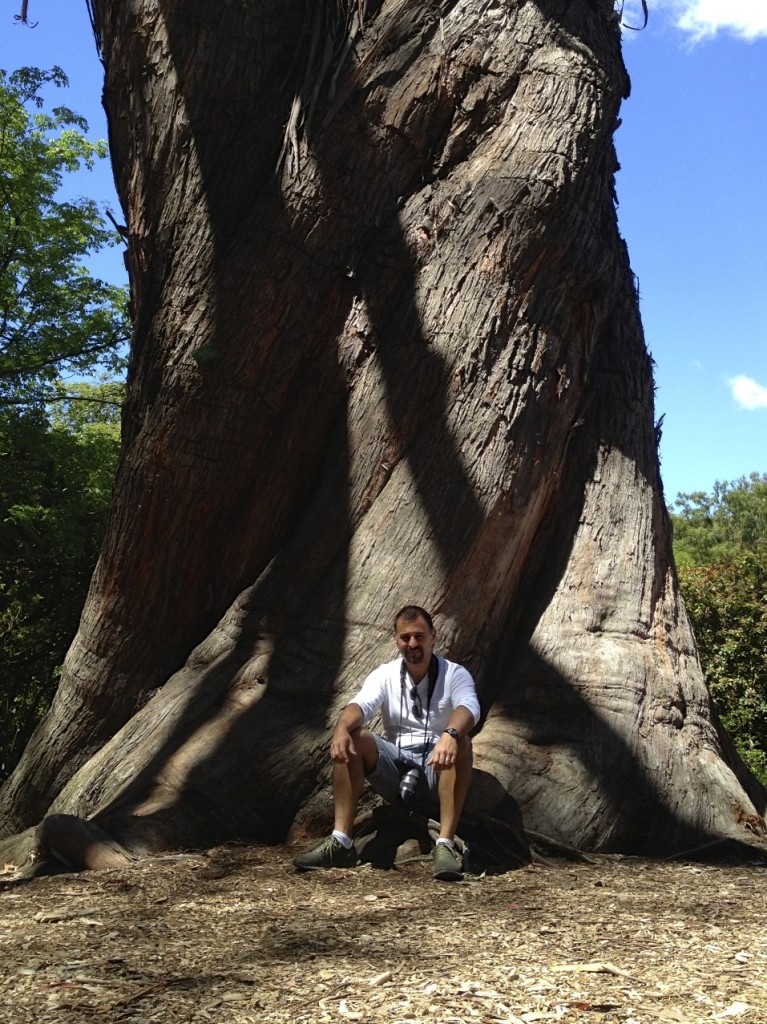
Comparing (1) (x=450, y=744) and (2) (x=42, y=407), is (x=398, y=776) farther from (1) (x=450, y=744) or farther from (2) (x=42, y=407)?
(2) (x=42, y=407)

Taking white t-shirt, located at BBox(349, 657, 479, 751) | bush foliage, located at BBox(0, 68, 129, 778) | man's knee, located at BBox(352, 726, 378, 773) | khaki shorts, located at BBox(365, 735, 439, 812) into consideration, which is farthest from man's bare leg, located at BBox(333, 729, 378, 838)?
bush foliage, located at BBox(0, 68, 129, 778)

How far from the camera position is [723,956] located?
136 inches

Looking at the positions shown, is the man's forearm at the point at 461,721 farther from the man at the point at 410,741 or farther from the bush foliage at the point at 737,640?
the bush foliage at the point at 737,640

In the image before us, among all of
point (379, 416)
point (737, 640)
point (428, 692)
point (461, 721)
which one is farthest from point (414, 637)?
point (737, 640)

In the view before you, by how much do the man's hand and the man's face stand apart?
43 centimetres

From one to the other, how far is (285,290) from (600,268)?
1975 mm

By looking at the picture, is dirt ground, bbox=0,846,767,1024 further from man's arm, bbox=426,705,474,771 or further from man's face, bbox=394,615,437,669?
man's face, bbox=394,615,437,669

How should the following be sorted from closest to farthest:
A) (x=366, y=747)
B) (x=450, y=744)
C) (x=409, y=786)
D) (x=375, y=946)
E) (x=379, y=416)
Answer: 1. (x=375, y=946)
2. (x=450, y=744)
3. (x=366, y=747)
4. (x=409, y=786)
5. (x=379, y=416)

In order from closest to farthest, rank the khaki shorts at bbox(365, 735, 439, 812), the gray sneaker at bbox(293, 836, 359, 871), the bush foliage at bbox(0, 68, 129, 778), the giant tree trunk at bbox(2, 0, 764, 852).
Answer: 1. the gray sneaker at bbox(293, 836, 359, 871)
2. the khaki shorts at bbox(365, 735, 439, 812)
3. the giant tree trunk at bbox(2, 0, 764, 852)
4. the bush foliage at bbox(0, 68, 129, 778)

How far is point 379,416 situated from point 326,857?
2.58 metres

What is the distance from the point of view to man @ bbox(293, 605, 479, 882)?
193 inches

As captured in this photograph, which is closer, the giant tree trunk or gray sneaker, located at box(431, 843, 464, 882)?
gray sneaker, located at box(431, 843, 464, 882)

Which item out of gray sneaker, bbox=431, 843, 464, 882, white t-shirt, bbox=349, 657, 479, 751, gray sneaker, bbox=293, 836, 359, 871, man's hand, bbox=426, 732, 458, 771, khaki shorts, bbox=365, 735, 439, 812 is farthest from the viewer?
white t-shirt, bbox=349, 657, 479, 751

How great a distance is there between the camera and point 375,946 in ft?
11.6
